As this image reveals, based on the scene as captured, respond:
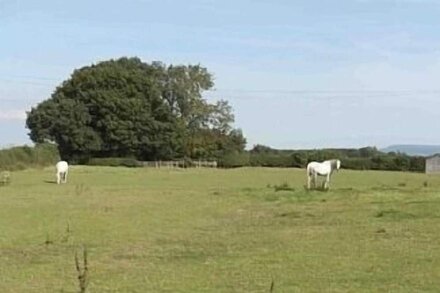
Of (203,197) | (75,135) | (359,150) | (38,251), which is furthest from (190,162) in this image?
(38,251)

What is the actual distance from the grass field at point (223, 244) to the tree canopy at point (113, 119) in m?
61.1

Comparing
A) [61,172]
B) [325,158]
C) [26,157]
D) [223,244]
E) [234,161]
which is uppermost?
[325,158]

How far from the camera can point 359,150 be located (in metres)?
108

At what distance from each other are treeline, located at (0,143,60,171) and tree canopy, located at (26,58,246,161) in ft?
53.5

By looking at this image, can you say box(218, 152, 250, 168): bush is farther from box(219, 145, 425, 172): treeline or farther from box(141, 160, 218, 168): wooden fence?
box(141, 160, 218, 168): wooden fence

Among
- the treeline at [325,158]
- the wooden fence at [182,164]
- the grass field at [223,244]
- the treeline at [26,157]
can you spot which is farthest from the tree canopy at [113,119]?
the grass field at [223,244]

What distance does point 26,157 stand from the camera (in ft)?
217

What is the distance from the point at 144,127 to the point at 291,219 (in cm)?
6964

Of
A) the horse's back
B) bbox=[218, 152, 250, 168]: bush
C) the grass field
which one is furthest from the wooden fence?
the grass field

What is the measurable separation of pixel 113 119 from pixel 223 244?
75.2 meters

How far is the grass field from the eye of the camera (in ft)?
39.0

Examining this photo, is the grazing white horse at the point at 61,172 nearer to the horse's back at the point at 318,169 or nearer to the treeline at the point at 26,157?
the horse's back at the point at 318,169

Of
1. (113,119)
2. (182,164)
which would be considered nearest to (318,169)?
(182,164)

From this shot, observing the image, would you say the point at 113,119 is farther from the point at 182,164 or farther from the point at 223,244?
the point at 223,244
